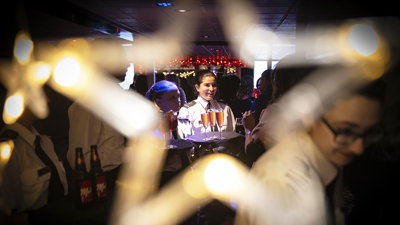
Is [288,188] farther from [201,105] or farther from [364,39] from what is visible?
[201,105]

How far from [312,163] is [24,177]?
124cm

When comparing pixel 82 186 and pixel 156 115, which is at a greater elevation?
pixel 156 115

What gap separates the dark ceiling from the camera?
4.52 m

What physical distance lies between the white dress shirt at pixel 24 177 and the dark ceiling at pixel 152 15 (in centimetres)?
225

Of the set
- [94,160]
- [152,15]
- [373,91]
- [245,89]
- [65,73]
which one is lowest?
[94,160]

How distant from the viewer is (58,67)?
129 inches

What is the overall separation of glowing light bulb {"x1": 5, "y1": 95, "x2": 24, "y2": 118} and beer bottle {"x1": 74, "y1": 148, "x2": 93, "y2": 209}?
37 centimetres

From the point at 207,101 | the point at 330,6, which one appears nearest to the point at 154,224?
the point at 207,101

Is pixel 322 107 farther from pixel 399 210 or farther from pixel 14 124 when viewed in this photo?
pixel 14 124

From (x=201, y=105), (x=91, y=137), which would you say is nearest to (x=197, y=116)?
(x=201, y=105)

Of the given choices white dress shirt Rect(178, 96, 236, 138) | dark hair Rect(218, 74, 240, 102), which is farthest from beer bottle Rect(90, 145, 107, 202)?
dark hair Rect(218, 74, 240, 102)

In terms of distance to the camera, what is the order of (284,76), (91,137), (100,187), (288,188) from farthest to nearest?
1. (284,76)
2. (91,137)
3. (100,187)
4. (288,188)

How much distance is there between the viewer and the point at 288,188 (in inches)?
26.5

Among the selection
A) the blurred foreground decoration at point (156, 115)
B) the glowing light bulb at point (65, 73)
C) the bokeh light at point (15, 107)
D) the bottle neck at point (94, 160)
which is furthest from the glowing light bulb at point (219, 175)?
the glowing light bulb at point (65, 73)
